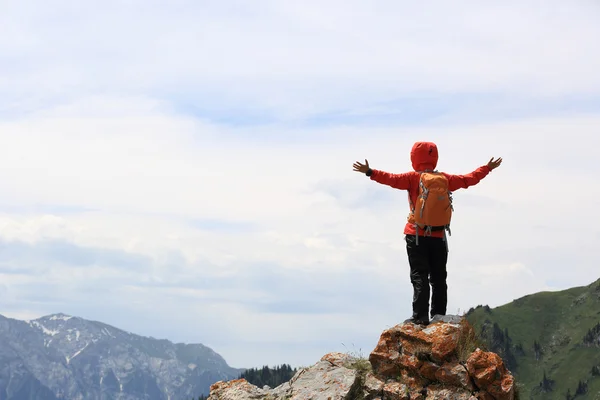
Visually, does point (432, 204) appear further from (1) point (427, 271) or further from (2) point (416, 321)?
(2) point (416, 321)

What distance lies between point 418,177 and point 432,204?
1.09m

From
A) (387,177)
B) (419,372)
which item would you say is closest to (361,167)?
(387,177)

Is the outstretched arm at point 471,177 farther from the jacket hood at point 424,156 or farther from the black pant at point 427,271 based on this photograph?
the black pant at point 427,271

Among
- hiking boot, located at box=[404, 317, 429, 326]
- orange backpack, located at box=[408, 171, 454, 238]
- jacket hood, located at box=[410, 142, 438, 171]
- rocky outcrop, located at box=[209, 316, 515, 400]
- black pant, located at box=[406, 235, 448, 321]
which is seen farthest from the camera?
jacket hood, located at box=[410, 142, 438, 171]

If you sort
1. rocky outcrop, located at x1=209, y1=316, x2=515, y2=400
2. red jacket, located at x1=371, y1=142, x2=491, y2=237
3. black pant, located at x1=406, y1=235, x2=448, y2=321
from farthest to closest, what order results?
red jacket, located at x1=371, y1=142, x2=491, y2=237 < black pant, located at x1=406, y1=235, x2=448, y2=321 < rocky outcrop, located at x1=209, y1=316, x2=515, y2=400

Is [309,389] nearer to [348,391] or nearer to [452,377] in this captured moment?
[348,391]

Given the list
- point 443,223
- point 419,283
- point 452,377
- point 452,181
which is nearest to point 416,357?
point 452,377

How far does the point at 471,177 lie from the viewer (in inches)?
874

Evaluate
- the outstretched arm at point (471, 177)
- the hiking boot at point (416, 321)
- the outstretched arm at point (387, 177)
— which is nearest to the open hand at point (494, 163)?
the outstretched arm at point (471, 177)

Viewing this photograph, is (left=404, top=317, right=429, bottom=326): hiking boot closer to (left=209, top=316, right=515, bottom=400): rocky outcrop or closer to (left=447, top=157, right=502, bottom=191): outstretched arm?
(left=209, top=316, right=515, bottom=400): rocky outcrop

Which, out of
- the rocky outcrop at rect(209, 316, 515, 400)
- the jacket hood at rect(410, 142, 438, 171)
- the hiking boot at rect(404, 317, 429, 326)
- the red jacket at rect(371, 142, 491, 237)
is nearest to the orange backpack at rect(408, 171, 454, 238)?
the red jacket at rect(371, 142, 491, 237)

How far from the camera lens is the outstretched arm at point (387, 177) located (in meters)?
21.1

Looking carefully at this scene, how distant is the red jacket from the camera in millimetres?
21344

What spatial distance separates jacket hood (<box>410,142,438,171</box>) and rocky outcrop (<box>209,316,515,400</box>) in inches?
182
